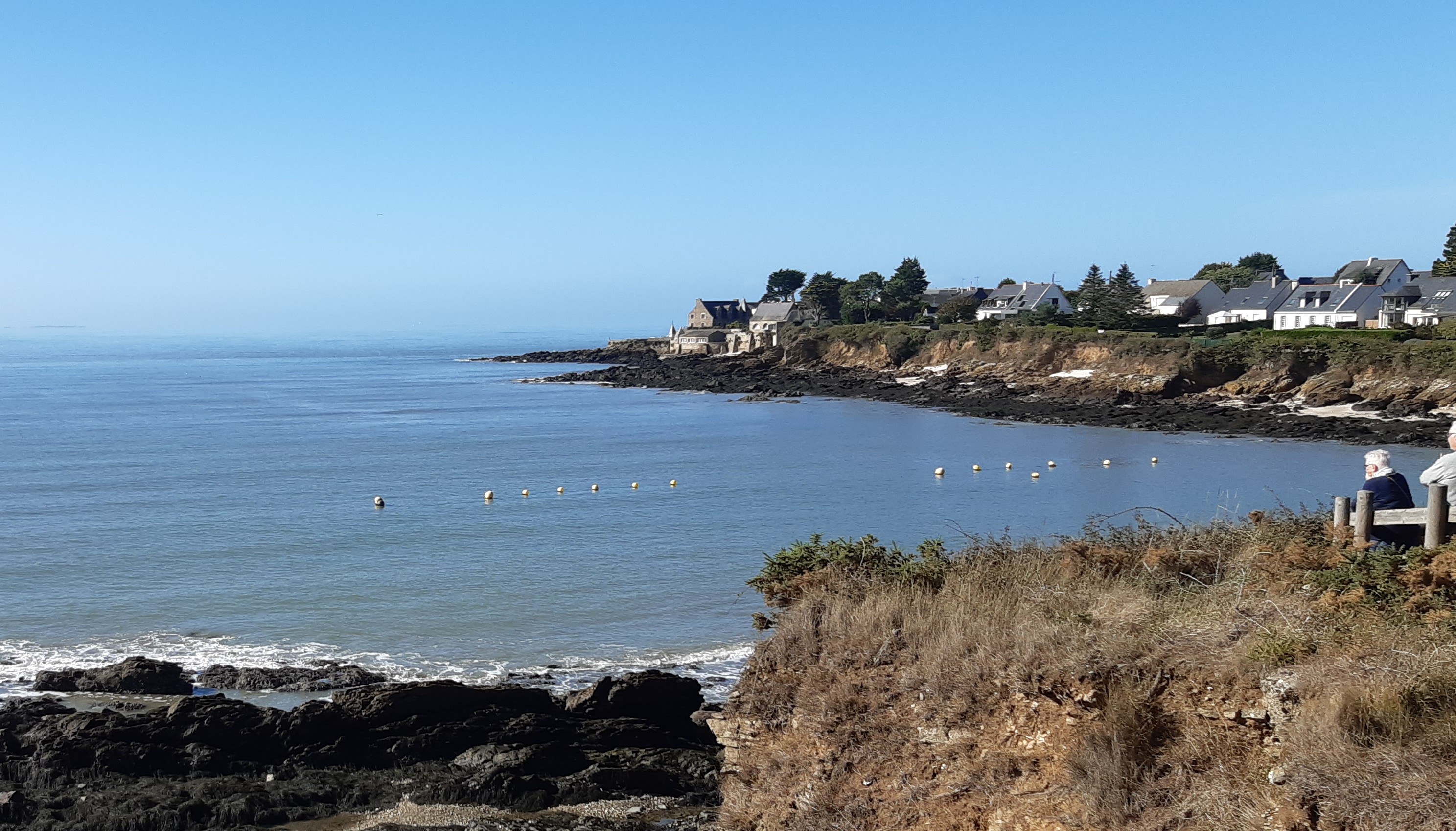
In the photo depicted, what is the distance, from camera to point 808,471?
40.6m

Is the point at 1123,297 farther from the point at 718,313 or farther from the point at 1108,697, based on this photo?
the point at 1108,697

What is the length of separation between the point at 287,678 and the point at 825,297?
117m

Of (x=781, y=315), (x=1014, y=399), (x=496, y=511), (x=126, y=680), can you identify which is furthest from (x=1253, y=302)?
(x=126, y=680)

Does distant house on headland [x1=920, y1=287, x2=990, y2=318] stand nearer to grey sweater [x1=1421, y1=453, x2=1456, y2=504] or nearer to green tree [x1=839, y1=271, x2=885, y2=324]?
green tree [x1=839, y1=271, x2=885, y2=324]

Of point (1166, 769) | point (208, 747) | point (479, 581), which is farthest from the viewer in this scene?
point (479, 581)

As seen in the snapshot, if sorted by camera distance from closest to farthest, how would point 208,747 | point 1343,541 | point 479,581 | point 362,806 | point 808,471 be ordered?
point 1343,541, point 362,806, point 208,747, point 479,581, point 808,471

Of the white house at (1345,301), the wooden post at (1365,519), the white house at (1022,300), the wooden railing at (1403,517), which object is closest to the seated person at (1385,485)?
the wooden railing at (1403,517)

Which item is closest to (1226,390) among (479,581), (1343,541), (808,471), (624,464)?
(808,471)

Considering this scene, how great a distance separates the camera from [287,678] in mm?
15852

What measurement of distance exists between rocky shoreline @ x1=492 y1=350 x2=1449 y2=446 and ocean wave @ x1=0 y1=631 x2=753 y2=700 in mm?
35524

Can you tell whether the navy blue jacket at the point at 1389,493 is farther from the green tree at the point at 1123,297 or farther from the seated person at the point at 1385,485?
the green tree at the point at 1123,297

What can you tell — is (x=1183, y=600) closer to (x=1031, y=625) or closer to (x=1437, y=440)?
(x=1031, y=625)

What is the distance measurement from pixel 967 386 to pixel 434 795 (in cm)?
6155

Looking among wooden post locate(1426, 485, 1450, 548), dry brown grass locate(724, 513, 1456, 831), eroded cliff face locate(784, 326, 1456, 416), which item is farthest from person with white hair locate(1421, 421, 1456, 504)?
eroded cliff face locate(784, 326, 1456, 416)
